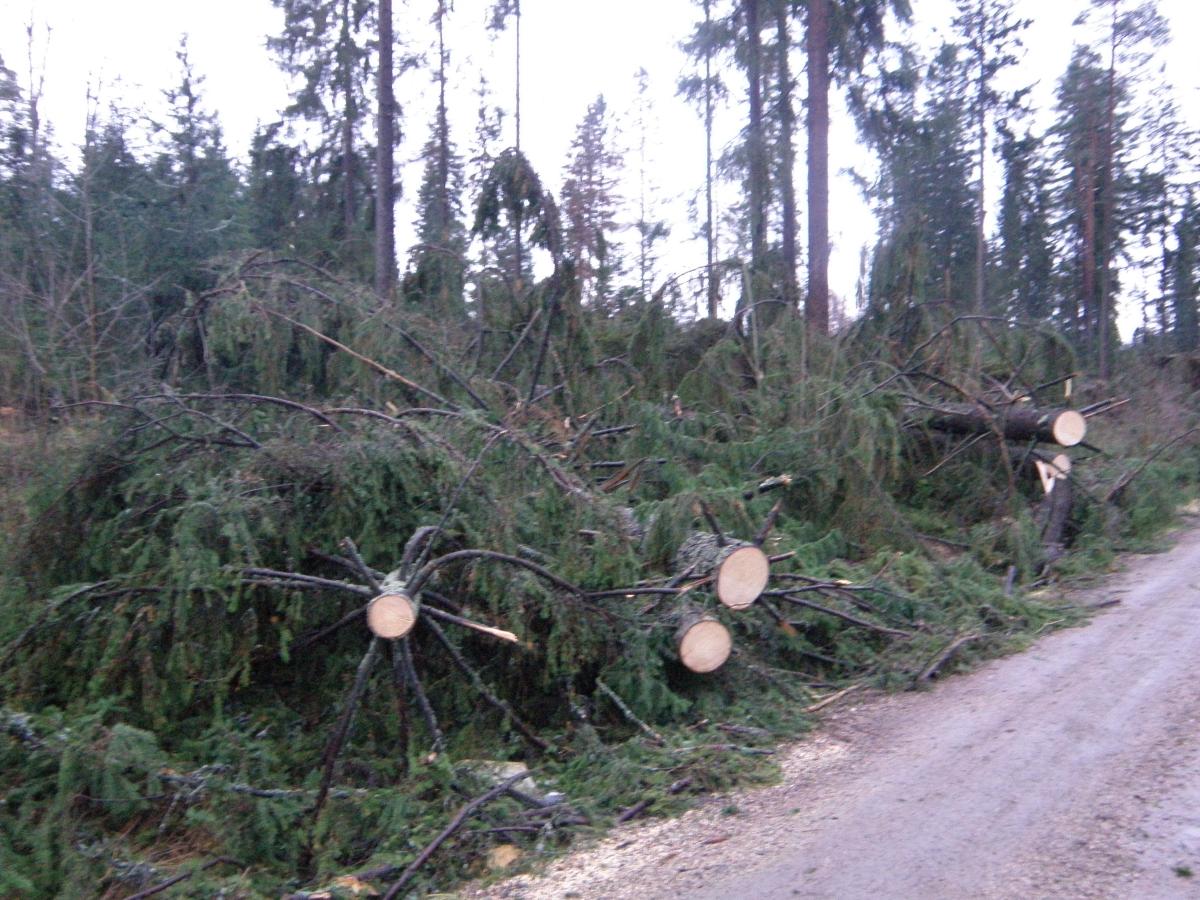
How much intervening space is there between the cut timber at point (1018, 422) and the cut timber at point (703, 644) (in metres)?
5.60

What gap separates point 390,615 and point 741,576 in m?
2.23

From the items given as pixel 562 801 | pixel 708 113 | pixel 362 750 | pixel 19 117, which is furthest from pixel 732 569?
pixel 708 113

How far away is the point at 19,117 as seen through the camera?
16.3 m

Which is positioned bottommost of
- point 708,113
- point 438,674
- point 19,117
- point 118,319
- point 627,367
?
point 438,674

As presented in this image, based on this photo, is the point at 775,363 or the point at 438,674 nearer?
the point at 438,674

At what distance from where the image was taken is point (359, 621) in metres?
6.36

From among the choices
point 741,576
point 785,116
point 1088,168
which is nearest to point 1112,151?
point 1088,168

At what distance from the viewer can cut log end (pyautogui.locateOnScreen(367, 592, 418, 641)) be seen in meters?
5.48

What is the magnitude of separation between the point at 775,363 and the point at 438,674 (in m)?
6.44

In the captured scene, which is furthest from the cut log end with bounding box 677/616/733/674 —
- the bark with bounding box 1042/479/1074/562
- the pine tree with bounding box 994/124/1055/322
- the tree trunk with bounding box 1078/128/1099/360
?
the pine tree with bounding box 994/124/1055/322

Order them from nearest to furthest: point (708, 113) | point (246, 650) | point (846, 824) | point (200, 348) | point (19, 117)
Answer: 1. point (846, 824)
2. point (246, 650)
3. point (200, 348)
4. point (19, 117)
5. point (708, 113)

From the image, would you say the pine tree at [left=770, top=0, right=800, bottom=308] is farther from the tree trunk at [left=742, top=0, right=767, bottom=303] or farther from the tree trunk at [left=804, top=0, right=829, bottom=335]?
the tree trunk at [left=804, top=0, right=829, bottom=335]

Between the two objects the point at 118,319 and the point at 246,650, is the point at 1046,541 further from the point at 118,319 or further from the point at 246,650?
the point at 118,319

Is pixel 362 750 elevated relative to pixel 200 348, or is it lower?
lower
